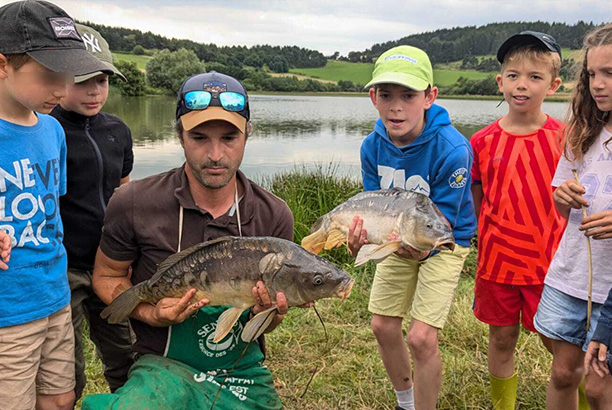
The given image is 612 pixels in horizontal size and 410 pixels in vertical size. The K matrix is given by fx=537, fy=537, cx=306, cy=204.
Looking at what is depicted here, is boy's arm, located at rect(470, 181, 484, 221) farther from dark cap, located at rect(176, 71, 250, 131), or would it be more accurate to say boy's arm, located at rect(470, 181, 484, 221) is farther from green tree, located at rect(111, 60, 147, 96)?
green tree, located at rect(111, 60, 147, 96)

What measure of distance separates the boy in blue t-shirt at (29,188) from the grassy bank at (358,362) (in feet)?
4.23

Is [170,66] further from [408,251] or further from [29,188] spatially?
[408,251]

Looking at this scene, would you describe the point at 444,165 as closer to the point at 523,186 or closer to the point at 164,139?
the point at 523,186

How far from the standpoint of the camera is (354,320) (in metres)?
5.12

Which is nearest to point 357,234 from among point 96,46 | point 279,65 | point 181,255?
point 181,255

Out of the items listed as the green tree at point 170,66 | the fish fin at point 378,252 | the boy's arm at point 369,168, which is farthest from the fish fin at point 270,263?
the green tree at point 170,66

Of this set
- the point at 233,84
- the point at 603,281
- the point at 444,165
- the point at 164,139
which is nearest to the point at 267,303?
the point at 233,84

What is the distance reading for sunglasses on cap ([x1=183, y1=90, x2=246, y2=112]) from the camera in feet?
8.13

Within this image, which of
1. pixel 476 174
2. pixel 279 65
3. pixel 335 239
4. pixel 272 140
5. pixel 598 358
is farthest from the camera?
pixel 279 65

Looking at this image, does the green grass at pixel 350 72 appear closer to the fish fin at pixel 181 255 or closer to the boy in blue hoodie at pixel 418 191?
the boy in blue hoodie at pixel 418 191

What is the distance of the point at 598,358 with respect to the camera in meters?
2.49

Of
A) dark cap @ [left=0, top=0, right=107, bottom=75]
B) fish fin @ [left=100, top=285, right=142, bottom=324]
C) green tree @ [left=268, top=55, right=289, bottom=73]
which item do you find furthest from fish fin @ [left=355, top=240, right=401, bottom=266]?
green tree @ [left=268, top=55, right=289, bottom=73]

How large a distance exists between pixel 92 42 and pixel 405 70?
205cm

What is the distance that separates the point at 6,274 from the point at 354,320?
3.32 meters
